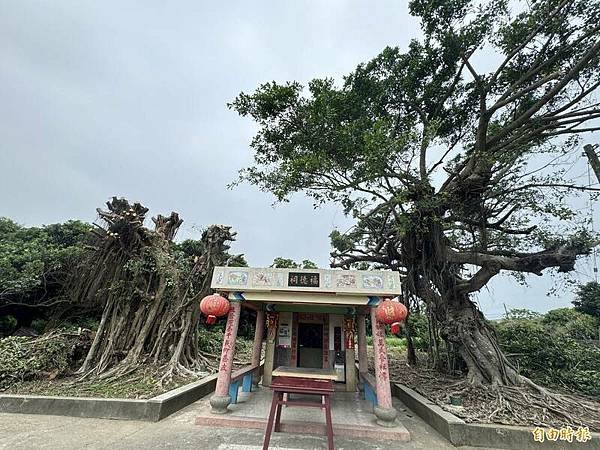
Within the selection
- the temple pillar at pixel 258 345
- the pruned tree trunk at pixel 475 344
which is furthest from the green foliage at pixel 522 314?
the temple pillar at pixel 258 345

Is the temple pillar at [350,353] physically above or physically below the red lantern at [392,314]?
below

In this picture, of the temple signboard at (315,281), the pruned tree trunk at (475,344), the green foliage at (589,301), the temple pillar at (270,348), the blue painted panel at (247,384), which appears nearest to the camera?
the temple signboard at (315,281)

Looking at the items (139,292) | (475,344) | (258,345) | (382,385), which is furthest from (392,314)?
(139,292)

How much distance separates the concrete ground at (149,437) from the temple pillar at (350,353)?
6.27 ft

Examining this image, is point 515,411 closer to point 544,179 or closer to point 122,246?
point 544,179

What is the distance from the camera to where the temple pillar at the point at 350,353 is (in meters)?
5.95

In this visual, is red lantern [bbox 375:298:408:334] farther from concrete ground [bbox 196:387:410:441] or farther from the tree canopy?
the tree canopy

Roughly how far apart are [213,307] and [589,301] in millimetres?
22014

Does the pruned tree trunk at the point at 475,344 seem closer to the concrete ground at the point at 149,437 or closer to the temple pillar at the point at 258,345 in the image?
the concrete ground at the point at 149,437

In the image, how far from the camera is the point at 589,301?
54.6 ft

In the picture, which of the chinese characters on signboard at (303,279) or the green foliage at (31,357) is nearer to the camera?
the chinese characters on signboard at (303,279)

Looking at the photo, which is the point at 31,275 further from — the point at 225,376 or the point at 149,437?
the point at 225,376

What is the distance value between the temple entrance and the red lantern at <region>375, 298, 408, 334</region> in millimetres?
2650

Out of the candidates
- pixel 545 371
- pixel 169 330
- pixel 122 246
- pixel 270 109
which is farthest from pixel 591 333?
pixel 122 246
